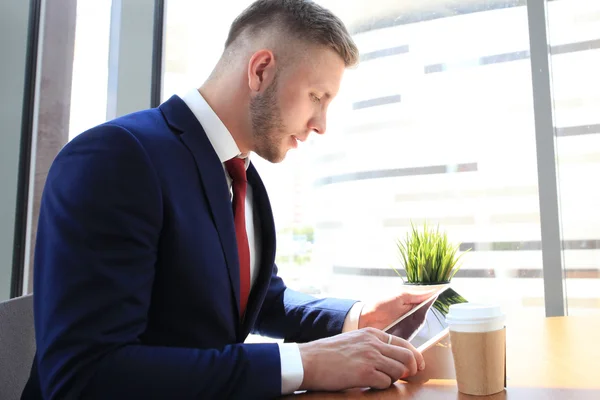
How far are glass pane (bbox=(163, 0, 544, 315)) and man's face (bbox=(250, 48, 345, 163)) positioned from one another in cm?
80

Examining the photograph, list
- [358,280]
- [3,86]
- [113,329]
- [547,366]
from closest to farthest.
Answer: [113,329] → [547,366] → [3,86] → [358,280]

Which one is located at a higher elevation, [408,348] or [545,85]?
[545,85]

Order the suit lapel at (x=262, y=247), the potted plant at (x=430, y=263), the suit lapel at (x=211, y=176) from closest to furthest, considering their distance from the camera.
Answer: the suit lapel at (x=211, y=176) < the suit lapel at (x=262, y=247) < the potted plant at (x=430, y=263)

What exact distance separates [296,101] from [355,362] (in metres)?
0.63

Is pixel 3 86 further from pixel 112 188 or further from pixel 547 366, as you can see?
pixel 547 366

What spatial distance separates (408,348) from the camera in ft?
2.35

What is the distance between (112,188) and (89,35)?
127cm

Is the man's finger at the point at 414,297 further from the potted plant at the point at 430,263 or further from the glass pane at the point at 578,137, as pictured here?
the glass pane at the point at 578,137

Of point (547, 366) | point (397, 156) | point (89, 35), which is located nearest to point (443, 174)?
Result: point (397, 156)

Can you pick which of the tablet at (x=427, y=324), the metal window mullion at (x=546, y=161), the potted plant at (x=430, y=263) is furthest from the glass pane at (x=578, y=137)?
the tablet at (x=427, y=324)

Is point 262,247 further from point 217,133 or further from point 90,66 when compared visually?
point 90,66

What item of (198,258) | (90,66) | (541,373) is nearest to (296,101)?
(198,258)

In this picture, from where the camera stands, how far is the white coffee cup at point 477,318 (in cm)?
60

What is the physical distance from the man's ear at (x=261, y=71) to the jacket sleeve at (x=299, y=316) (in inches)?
18.9
